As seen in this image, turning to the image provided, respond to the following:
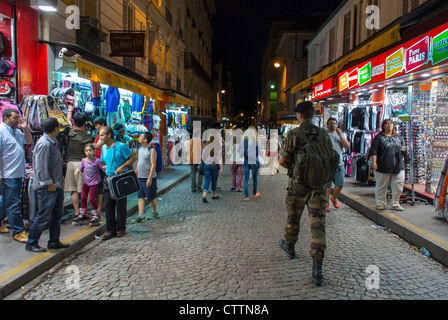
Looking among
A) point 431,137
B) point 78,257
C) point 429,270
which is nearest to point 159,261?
point 78,257

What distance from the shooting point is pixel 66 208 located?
742 cm

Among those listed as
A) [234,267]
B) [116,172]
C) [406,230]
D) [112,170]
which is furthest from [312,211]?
[112,170]

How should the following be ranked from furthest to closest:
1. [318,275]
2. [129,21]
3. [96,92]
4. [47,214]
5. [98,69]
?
[129,21], [96,92], [98,69], [47,214], [318,275]

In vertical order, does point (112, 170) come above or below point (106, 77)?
below

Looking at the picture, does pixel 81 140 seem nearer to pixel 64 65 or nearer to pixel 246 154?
pixel 64 65

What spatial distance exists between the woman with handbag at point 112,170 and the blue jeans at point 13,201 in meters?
1.25

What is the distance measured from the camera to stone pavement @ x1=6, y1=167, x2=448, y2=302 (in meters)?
3.77

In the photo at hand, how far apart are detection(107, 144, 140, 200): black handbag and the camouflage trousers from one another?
2725 millimetres

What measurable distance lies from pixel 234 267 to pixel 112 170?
2725 millimetres

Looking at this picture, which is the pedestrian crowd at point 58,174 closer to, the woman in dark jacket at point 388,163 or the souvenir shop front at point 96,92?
the souvenir shop front at point 96,92

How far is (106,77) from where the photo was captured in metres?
8.09

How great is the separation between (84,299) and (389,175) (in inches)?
240

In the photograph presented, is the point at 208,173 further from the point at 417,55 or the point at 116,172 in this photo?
the point at 417,55

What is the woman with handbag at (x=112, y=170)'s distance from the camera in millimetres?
5809
